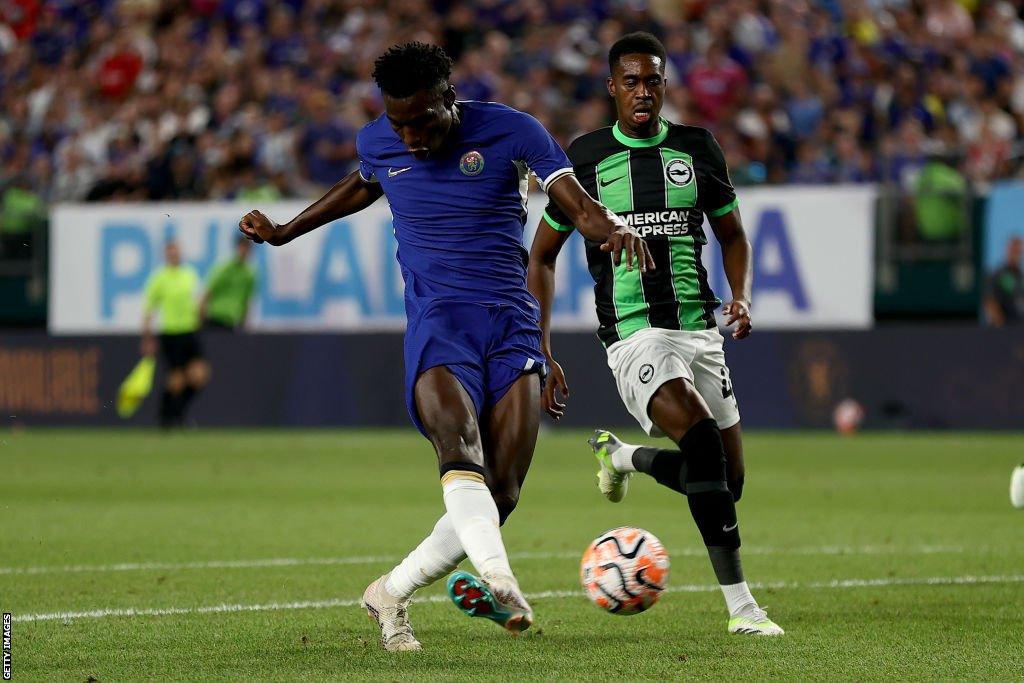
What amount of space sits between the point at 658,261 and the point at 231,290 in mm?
13392

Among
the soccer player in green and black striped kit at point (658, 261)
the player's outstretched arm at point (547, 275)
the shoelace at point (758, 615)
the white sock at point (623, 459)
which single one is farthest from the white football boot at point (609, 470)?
the shoelace at point (758, 615)

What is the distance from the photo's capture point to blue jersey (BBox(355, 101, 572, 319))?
597cm

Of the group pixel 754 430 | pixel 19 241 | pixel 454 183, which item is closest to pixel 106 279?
pixel 19 241

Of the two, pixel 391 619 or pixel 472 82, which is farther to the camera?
pixel 472 82

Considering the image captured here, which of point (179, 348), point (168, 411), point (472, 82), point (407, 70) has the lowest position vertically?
point (168, 411)

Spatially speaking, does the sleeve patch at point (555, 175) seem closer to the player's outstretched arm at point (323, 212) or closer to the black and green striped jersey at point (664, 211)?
the player's outstretched arm at point (323, 212)

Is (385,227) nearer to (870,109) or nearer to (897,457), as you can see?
(870,109)

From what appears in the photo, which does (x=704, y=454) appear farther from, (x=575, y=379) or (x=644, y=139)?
(x=575, y=379)

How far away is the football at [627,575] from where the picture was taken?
6094 millimetres

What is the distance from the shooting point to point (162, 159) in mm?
20922

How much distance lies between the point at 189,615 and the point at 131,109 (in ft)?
53.8

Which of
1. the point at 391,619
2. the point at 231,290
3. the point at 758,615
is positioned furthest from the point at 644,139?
the point at 231,290

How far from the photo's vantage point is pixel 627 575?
6.11m

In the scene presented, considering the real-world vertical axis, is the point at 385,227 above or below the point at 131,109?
below
